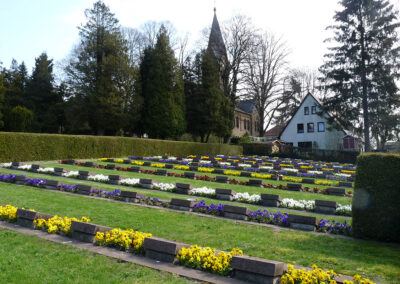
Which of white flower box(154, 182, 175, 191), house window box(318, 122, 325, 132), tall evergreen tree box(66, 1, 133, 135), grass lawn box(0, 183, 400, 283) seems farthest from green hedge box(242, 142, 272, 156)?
grass lawn box(0, 183, 400, 283)

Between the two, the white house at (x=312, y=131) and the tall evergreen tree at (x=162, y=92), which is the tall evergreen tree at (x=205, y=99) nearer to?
the tall evergreen tree at (x=162, y=92)

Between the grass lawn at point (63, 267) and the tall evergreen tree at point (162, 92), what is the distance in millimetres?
32765

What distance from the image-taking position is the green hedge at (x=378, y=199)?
7074mm

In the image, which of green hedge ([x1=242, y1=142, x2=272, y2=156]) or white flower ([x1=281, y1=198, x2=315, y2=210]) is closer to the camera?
white flower ([x1=281, y1=198, x2=315, y2=210])

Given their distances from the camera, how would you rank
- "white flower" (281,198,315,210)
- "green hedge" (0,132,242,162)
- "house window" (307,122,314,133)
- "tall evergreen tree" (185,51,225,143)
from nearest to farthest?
"white flower" (281,198,315,210) < "green hedge" (0,132,242,162) < "tall evergreen tree" (185,51,225,143) < "house window" (307,122,314,133)

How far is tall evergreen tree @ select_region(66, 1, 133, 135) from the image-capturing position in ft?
115

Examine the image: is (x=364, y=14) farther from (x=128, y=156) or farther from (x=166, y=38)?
(x=128, y=156)

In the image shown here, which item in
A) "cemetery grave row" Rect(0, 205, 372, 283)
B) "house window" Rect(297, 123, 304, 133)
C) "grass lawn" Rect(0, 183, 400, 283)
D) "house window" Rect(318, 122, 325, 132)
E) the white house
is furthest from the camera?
"house window" Rect(297, 123, 304, 133)

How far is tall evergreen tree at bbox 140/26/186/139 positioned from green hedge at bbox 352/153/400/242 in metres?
31.7

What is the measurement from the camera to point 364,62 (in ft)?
121

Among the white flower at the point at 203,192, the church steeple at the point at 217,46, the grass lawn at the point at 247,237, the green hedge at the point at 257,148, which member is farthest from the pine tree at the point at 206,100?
the grass lawn at the point at 247,237

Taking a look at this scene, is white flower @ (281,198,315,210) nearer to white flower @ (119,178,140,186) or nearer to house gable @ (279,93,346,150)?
white flower @ (119,178,140,186)

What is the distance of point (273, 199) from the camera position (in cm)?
1078

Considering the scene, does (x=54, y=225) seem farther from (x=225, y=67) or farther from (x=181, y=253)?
(x=225, y=67)
